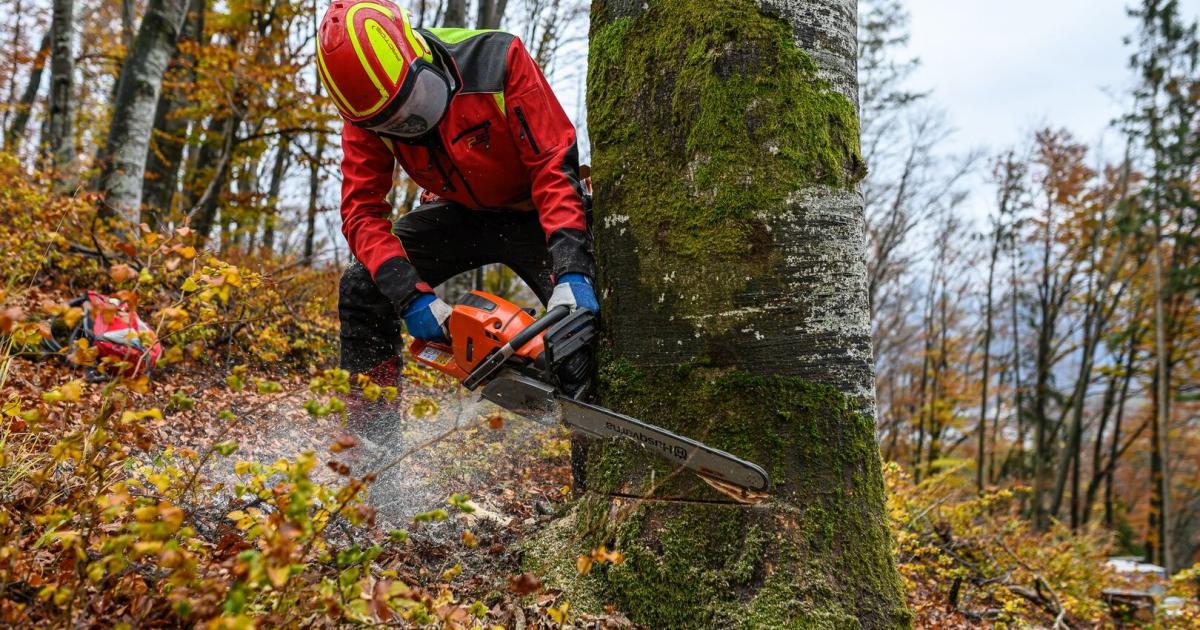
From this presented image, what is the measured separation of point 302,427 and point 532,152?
205 cm

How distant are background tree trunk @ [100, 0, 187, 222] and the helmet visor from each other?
17.4 ft

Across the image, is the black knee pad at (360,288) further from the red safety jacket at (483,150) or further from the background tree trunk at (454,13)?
the background tree trunk at (454,13)

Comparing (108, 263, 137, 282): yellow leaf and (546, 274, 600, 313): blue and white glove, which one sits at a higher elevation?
(546, 274, 600, 313): blue and white glove

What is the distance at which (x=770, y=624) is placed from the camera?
5.82 feet

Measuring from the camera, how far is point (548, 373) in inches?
85.6

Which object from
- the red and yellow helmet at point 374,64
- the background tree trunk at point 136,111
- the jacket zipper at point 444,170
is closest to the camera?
the red and yellow helmet at point 374,64

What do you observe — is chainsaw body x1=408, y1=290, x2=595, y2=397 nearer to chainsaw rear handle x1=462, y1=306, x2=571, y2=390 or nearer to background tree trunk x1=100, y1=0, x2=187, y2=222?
chainsaw rear handle x1=462, y1=306, x2=571, y2=390

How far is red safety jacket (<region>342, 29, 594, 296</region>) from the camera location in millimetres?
2654

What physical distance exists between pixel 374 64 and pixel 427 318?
37.2 inches

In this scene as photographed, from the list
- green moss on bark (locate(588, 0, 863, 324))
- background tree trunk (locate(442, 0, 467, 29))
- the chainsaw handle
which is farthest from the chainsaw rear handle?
background tree trunk (locate(442, 0, 467, 29))

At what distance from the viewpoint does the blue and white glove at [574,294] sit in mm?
2270

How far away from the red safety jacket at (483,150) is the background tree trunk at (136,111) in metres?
4.96

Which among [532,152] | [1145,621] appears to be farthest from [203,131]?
[1145,621]

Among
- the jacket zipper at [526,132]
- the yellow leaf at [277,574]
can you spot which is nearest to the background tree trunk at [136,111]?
the jacket zipper at [526,132]
